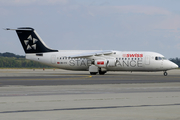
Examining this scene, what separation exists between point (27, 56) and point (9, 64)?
64553mm

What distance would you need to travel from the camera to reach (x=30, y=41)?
5581 cm

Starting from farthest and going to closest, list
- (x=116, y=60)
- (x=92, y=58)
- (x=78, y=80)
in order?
(x=92, y=58)
(x=116, y=60)
(x=78, y=80)

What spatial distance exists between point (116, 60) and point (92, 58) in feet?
14.1

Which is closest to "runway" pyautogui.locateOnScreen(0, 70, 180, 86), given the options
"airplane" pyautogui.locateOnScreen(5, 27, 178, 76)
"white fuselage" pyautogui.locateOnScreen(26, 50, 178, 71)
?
"white fuselage" pyautogui.locateOnScreen(26, 50, 178, 71)

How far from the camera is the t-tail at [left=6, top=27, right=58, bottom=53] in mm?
55750

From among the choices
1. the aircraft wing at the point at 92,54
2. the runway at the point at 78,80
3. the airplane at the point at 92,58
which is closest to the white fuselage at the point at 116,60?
the airplane at the point at 92,58

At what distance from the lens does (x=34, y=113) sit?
35.7 feet

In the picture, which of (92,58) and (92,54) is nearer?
(92,54)

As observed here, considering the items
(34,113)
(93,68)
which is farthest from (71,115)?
(93,68)

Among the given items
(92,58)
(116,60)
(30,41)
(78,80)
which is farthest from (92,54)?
(78,80)

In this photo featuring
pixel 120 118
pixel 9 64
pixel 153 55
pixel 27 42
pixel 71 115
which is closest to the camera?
pixel 120 118

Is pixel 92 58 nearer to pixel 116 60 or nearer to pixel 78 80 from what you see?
pixel 116 60

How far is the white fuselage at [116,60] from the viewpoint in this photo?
51781 millimetres

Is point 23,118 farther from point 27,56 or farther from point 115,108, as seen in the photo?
point 27,56
